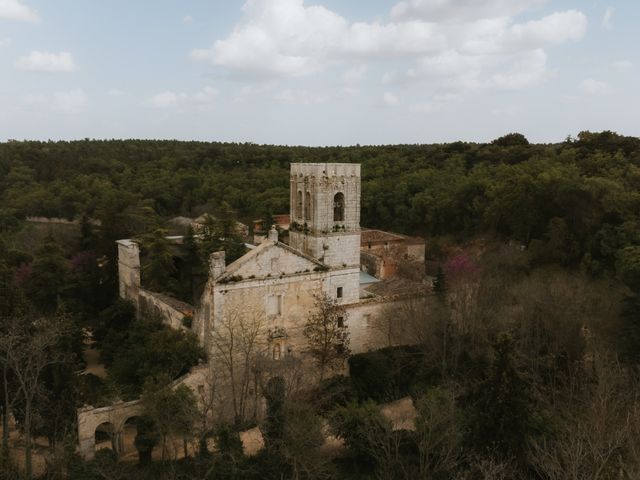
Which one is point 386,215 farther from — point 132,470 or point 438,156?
point 132,470

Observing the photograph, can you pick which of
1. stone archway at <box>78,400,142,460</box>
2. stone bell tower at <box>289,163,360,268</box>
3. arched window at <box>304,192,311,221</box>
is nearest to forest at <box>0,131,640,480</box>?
stone archway at <box>78,400,142,460</box>

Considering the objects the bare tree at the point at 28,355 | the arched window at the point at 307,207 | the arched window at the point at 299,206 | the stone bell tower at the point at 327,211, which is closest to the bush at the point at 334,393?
the stone bell tower at the point at 327,211

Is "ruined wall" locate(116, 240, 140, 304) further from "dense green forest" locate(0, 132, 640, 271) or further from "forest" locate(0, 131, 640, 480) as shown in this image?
"dense green forest" locate(0, 132, 640, 271)

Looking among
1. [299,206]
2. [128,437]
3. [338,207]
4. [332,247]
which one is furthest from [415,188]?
[128,437]

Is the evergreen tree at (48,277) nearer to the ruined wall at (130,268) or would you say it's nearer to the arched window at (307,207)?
the ruined wall at (130,268)

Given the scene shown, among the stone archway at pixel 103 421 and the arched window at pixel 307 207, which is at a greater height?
the arched window at pixel 307 207
